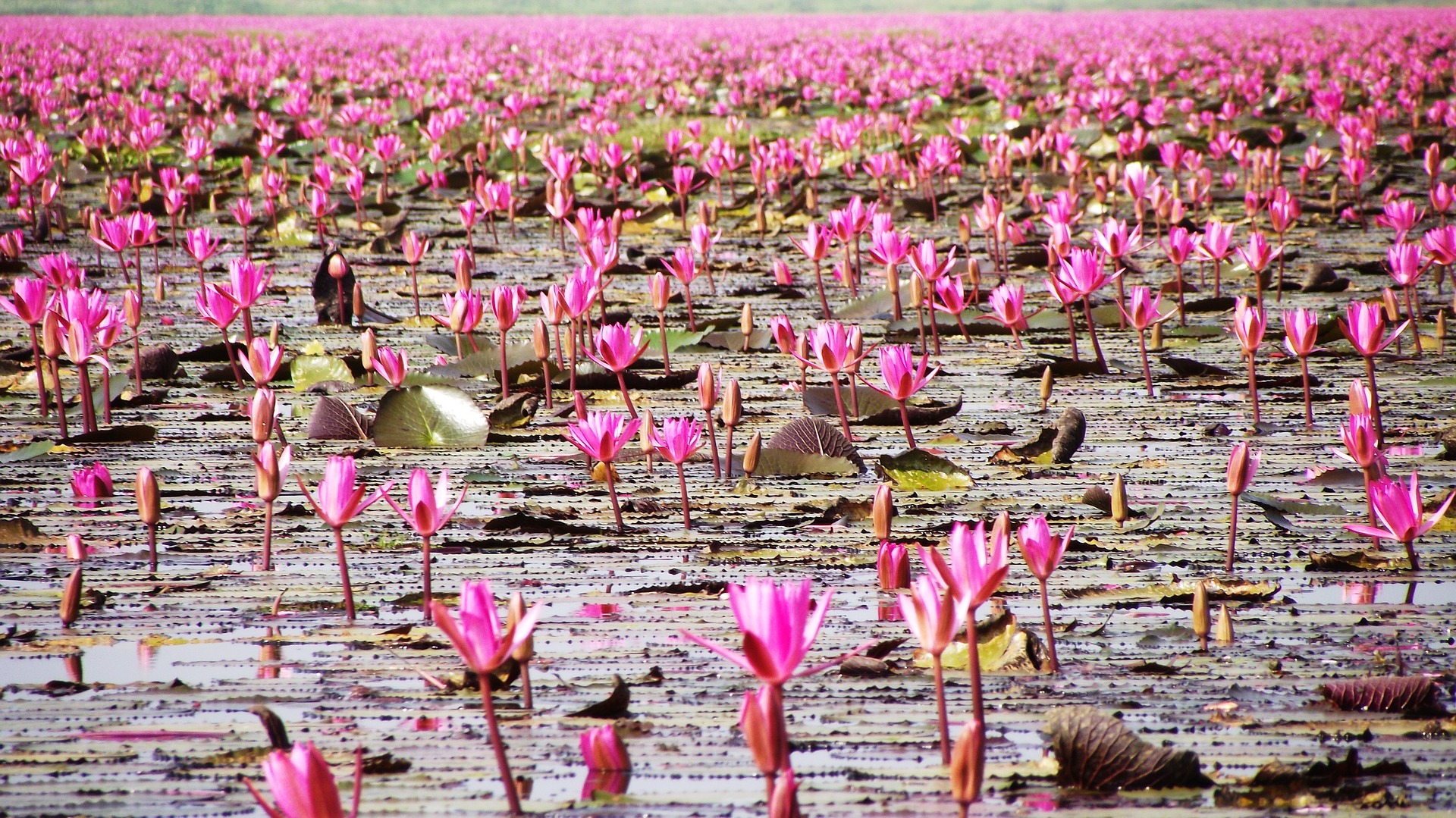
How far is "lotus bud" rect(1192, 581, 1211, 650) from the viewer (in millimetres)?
2133

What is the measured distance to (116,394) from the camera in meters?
3.99

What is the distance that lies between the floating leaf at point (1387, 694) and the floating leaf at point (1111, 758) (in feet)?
1.20

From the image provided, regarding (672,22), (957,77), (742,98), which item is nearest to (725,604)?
(742,98)

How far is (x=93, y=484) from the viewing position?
10.2ft

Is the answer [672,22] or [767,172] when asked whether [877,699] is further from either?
[672,22]

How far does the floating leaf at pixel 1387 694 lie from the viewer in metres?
Result: 1.89

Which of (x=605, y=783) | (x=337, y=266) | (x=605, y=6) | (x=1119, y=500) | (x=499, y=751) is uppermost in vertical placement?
(x=605, y=6)

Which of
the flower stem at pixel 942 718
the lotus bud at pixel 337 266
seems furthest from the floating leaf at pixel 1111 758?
the lotus bud at pixel 337 266

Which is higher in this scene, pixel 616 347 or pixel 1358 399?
pixel 616 347

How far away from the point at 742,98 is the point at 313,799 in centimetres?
1694

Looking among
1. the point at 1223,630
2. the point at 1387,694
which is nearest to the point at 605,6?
the point at 1223,630

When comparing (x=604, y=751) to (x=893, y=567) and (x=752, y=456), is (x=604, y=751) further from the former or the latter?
(x=752, y=456)

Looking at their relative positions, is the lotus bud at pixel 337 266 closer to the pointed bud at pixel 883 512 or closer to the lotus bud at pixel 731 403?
the lotus bud at pixel 731 403

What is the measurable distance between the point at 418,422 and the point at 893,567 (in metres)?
1.72
